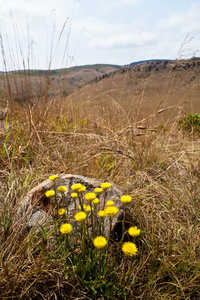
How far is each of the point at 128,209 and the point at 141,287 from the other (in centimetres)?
47

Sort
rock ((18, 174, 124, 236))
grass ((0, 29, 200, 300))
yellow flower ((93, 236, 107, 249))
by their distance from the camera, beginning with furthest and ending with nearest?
rock ((18, 174, 124, 236))
grass ((0, 29, 200, 300))
yellow flower ((93, 236, 107, 249))

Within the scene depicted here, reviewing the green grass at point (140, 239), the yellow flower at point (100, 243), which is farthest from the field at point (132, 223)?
the yellow flower at point (100, 243)

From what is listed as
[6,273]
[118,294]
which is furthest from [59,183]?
[118,294]

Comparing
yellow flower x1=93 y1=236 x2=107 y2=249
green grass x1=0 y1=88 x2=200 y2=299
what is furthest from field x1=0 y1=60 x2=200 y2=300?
yellow flower x1=93 y1=236 x2=107 y2=249

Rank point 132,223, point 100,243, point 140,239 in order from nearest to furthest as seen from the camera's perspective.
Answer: point 100,243, point 132,223, point 140,239

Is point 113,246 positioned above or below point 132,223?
below

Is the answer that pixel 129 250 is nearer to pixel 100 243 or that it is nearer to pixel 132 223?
pixel 100 243

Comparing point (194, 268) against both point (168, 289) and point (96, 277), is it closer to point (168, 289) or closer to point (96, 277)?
point (168, 289)

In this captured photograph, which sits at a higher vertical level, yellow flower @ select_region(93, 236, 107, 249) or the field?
yellow flower @ select_region(93, 236, 107, 249)

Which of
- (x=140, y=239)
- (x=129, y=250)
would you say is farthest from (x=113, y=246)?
(x=129, y=250)

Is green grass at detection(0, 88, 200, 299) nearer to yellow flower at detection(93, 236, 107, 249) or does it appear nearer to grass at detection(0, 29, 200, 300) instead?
grass at detection(0, 29, 200, 300)

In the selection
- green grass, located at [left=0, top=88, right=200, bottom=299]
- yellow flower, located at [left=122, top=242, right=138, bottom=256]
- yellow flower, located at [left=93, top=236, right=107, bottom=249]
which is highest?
yellow flower, located at [left=93, top=236, right=107, bottom=249]

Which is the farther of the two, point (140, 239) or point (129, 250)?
point (140, 239)

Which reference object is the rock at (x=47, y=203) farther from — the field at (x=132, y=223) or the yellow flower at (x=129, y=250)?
the yellow flower at (x=129, y=250)
